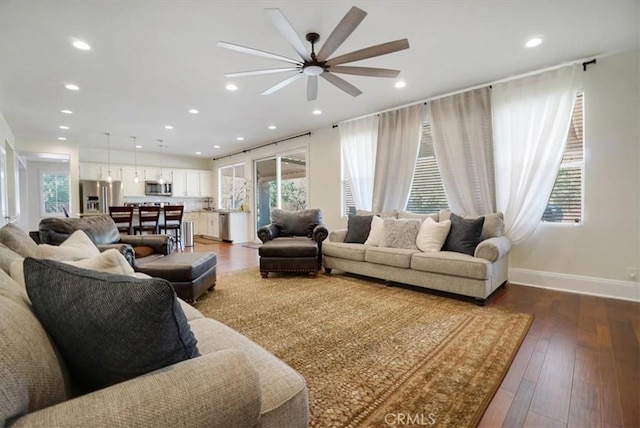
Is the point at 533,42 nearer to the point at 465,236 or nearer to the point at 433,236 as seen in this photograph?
the point at 465,236

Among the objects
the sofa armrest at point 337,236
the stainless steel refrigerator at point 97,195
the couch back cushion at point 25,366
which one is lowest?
the sofa armrest at point 337,236

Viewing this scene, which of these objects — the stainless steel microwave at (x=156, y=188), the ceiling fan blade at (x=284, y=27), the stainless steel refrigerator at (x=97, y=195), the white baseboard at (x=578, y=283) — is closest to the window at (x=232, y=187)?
the stainless steel microwave at (x=156, y=188)

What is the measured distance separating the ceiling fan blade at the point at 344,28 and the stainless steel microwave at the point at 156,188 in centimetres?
719

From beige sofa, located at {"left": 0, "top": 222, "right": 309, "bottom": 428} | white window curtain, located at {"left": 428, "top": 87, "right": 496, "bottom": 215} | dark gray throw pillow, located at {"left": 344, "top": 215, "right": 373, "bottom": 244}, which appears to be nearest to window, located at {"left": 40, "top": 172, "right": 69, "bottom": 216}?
dark gray throw pillow, located at {"left": 344, "top": 215, "right": 373, "bottom": 244}

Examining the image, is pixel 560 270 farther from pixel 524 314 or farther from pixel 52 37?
pixel 52 37

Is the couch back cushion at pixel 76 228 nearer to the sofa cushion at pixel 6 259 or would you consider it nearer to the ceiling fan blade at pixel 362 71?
the sofa cushion at pixel 6 259

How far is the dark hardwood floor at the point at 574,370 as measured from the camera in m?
1.41

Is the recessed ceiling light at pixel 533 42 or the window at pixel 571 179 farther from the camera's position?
the window at pixel 571 179

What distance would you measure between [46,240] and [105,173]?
18.6ft

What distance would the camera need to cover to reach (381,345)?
2086mm

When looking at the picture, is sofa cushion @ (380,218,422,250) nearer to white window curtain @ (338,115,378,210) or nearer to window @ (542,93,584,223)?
white window curtain @ (338,115,378,210)

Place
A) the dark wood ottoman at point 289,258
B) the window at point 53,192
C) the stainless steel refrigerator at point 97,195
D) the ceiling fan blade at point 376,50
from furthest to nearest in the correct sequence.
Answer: the window at point 53,192, the stainless steel refrigerator at point 97,195, the dark wood ottoman at point 289,258, the ceiling fan blade at point 376,50

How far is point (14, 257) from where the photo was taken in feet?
4.44

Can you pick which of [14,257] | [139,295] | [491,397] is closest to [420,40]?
[491,397]
